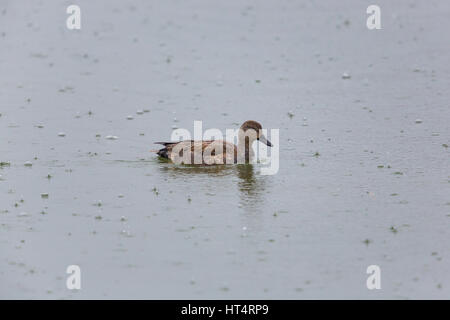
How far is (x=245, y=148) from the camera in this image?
563 inches

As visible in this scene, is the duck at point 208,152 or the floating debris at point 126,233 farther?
Answer: the duck at point 208,152

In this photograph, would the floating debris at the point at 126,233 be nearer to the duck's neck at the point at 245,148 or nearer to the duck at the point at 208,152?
the duck at the point at 208,152

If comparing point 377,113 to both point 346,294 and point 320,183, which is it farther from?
point 346,294

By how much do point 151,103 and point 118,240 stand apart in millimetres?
6752

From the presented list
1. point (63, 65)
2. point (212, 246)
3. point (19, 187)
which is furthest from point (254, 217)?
point (63, 65)

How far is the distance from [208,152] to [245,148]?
0.70 meters

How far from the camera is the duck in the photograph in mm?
13961

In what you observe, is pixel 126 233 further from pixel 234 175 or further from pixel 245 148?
pixel 245 148

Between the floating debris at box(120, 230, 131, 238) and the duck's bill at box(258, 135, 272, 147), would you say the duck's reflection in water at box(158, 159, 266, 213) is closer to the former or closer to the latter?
the duck's bill at box(258, 135, 272, 147)

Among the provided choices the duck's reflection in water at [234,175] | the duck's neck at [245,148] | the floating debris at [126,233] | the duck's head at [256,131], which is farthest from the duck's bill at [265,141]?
the floating debris at [126,233]

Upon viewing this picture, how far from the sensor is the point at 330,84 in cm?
1852

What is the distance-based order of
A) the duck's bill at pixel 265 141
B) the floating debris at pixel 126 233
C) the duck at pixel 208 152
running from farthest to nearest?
the duck's bill at pixel 265 141 < the duck at pixel 208 152 < the floating debris at pixel 126 233

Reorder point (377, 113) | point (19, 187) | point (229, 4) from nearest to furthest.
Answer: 1. point (19, 187)
2. point (377, 113)
3. point (229, 4)

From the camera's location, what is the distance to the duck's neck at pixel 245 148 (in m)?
14.2
